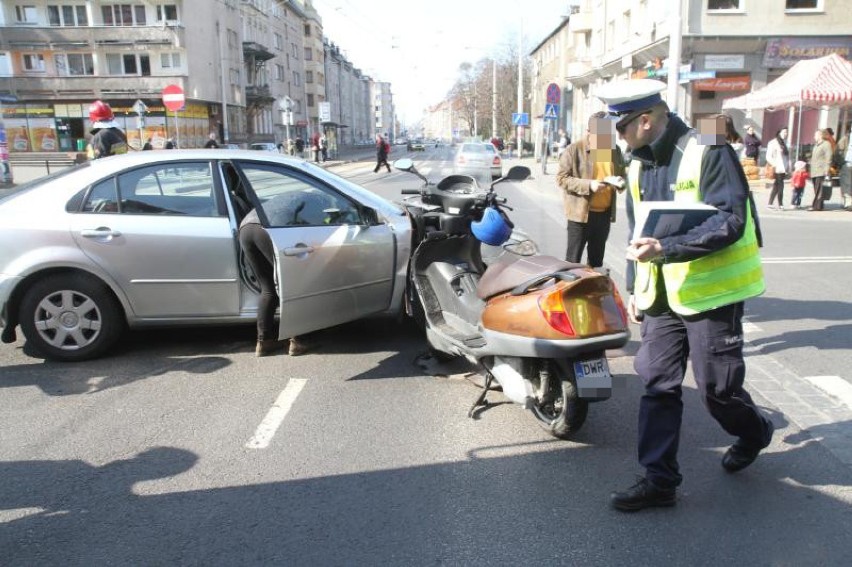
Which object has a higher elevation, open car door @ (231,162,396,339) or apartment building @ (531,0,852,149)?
apartment building @ (531,0,852,149)

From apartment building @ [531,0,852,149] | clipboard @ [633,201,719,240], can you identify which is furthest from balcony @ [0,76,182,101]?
clipboard @ [633,201,719,240]

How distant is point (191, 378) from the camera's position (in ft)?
16.8

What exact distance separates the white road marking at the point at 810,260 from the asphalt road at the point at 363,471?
14.0 feet

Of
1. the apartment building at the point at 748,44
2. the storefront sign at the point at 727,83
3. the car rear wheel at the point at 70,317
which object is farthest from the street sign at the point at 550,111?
the car rear wheel at the point at 70,317

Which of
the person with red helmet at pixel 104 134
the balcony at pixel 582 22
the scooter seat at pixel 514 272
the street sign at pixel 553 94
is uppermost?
the balcony at pixel 582 22

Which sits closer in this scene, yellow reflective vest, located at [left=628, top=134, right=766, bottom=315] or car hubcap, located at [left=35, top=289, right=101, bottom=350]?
yellow reflective vest, located at [left=628, top=134, right=766, bottom=315]

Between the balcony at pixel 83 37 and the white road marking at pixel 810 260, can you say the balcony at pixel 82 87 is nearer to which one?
the balcony at pixel 83 37

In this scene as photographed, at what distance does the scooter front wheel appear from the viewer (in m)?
3.80

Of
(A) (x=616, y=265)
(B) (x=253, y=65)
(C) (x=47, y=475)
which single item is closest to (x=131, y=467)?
(C) (x=47, y=475)

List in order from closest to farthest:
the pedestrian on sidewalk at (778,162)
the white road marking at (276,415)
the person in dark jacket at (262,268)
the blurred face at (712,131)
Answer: the blurred face at (712,131) → the white road marking at (276,415) → the person in dark jacket at (262,268) → the pedestrian on sidewalk at (778,162)

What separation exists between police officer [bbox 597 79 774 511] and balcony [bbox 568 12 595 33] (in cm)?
4427

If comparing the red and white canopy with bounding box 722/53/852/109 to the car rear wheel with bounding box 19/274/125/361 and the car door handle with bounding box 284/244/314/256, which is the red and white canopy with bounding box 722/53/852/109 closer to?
the car door handle with bounding box 284/244/314/256

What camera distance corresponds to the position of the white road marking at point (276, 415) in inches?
159

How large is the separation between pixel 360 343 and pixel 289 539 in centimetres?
303
